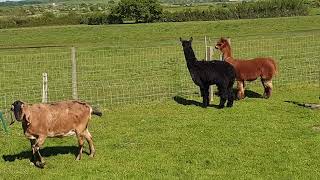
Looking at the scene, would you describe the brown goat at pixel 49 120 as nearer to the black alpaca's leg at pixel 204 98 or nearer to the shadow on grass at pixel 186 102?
the black alpaca's leg at pixel 204 98

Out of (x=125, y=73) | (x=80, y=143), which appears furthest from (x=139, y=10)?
(x=80, y=143)

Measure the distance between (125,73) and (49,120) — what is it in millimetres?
12374

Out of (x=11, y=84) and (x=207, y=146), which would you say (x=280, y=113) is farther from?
(x=11, y=84)


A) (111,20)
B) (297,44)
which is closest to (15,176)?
(297,44)

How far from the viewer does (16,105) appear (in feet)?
27.5

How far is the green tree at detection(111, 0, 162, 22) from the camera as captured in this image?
5575 cm

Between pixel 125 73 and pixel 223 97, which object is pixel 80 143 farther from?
pixel 125 73

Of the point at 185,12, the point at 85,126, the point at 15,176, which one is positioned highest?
the point at 185,12

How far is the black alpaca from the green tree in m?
42.4

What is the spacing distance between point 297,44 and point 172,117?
53.1ft

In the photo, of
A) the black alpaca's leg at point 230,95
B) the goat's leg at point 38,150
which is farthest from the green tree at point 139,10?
the goat's leg at point 38,150

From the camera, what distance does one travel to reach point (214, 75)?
43.6 ft

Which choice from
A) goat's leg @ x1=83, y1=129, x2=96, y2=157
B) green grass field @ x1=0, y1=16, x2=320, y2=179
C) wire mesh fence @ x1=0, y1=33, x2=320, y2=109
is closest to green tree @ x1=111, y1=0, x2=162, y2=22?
wire mesh fence @ x1=0, y1=33, x2=320, y2=109

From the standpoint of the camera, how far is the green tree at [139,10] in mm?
55750
